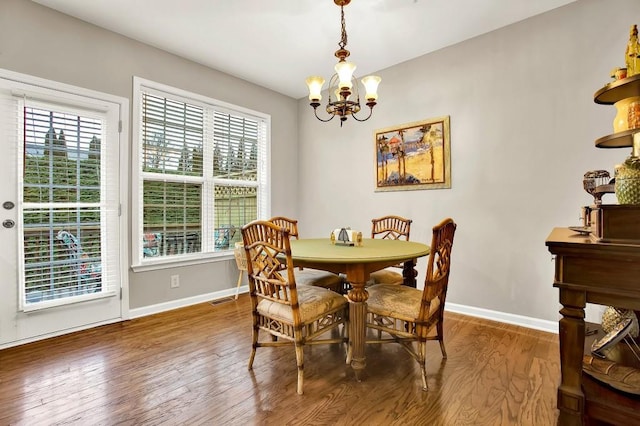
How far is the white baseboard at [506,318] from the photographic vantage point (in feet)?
8.60

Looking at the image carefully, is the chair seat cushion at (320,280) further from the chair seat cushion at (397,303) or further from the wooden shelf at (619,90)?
the wooden shelf at (619,90)

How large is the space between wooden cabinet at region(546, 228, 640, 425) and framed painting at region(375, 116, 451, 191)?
7.21 ft

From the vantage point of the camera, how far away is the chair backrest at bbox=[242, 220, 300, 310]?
1725 mm

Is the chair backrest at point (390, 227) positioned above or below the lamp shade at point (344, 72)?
below

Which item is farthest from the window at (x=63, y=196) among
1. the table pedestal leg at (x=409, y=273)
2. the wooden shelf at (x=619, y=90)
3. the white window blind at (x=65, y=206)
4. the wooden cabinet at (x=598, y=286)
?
the wooden shelf at (x=619, y=90)

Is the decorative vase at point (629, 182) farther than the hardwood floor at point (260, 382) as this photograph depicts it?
No

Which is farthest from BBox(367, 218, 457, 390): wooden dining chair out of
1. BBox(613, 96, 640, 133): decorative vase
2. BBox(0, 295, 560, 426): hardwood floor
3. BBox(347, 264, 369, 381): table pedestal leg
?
BBox(613, 96, 640, 133): decorative vase

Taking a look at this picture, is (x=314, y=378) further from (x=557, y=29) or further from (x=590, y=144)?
(x=557, y=29)

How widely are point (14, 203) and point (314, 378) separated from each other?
266cm

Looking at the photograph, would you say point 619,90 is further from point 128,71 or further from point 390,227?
point 128,71

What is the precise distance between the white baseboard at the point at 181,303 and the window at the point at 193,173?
1.52 feet

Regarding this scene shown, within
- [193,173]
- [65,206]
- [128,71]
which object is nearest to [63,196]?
[65,206]

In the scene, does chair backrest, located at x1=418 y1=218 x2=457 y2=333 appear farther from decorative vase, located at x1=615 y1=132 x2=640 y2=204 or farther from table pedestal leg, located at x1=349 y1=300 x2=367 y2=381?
decorative vase, located at x1=615 y1=132 x2=640 y2=204

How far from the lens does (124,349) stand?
2344 millimetres
